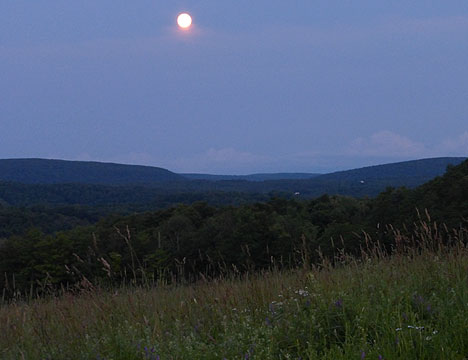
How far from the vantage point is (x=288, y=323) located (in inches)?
154

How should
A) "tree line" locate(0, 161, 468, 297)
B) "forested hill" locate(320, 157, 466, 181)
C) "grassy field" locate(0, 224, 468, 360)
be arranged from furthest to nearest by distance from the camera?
"forested hill" locate(320, 157, 466, 181)
"tree line" locate(0, 161, 468, 297)
"grassy field" locate(0, 224, 468, 360)

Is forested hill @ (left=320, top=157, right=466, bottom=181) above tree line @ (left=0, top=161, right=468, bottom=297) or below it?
above

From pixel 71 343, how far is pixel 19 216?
81993mm

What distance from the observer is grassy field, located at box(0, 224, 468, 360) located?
349 cm

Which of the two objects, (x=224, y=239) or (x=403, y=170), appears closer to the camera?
(x=224, y=239)

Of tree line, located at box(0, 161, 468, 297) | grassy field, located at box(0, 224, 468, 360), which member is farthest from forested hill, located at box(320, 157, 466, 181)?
grassy field, located at box(0, 224, 468, 360)

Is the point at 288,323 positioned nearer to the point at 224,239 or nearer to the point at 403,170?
the point at 224,239

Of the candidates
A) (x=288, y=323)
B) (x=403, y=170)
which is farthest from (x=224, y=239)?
(x=403, y=170)

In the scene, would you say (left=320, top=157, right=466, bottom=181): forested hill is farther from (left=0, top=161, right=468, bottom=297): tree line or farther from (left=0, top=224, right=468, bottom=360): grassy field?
(left=0, top=224, right=468, bottom=360): grassy field

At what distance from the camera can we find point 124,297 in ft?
18.2

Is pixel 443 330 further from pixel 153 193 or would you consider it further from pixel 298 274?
pixel 153 193

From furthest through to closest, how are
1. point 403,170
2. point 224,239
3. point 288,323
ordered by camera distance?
point 403,170
point 224,239
point 288,323

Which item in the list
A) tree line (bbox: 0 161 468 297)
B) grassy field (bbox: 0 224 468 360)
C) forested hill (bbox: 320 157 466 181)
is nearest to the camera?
grassy field (bbox: 0 224 468 360)

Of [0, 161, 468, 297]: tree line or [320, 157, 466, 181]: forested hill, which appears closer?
[0, 161, 468, 297]: tree line
